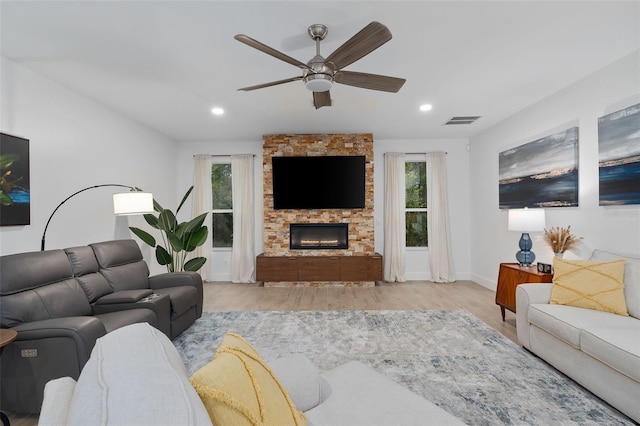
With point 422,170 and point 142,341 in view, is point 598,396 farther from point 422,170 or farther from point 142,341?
point 422,170

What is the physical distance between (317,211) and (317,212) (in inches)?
0.7

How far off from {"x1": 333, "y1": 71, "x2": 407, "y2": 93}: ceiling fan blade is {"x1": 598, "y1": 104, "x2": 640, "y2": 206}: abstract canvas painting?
2.13 m

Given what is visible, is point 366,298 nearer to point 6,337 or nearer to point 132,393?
point 6,337

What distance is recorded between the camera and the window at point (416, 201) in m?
5.89

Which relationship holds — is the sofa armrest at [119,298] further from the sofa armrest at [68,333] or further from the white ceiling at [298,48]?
the white ceiling at [298,48]

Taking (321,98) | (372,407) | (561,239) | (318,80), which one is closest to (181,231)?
(321,98)

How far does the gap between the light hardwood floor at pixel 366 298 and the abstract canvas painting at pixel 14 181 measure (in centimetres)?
229

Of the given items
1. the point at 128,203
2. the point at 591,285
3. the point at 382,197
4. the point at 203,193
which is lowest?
the point at 591,285

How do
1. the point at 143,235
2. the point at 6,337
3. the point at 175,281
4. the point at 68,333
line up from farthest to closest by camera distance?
the point at 143,235
the point at 175,281
the point at 68,333
the point at 6,337

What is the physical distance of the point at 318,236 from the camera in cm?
563

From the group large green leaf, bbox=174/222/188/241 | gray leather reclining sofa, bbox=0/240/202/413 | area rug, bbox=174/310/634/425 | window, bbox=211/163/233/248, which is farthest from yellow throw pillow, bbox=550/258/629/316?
window, bbox=211/163/233/248

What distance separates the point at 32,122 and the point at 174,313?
228 centimetres

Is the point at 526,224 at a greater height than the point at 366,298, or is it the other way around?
the point at 526,224

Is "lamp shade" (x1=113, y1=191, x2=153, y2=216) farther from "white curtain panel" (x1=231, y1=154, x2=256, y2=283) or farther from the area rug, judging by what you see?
"white curtain panel" (x1=231, y1=154, x2=256, y2=283)
